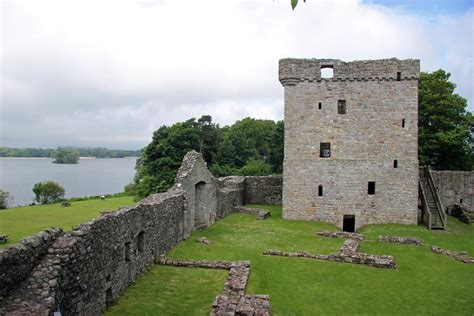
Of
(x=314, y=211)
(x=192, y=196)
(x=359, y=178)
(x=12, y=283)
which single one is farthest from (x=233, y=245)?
(x=12, y=283)

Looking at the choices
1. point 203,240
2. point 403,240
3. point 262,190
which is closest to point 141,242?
point 203,240

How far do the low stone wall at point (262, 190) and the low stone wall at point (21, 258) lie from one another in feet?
76.0

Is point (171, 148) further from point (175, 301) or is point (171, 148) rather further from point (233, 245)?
point (175, 301)

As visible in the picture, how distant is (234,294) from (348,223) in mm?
13787

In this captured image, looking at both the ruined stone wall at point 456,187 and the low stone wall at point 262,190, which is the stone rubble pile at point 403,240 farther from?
the low stone wall at point 262,190

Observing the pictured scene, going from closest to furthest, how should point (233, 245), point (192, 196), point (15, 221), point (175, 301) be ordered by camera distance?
1. point (175, 301)
2. point (233, 245)
3. point (192, 196)
4. point (15, 221)

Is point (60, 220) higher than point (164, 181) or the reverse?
the reverse

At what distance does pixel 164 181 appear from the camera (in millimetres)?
40875

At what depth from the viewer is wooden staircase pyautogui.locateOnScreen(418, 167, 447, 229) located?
21.9 m

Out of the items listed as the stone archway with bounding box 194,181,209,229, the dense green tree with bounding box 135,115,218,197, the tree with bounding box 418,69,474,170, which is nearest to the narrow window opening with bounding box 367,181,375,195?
the stone archway with bounding box 194,181,209,229

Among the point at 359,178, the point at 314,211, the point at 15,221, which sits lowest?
the point at 15,221

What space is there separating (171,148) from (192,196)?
24.4m

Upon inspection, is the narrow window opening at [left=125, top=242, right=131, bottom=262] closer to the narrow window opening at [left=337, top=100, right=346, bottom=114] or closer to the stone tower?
the stone tower

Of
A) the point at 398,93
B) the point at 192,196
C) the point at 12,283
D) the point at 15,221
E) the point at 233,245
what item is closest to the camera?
the point at 12,283
